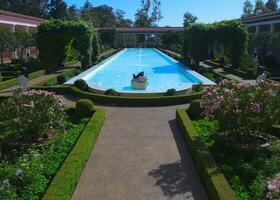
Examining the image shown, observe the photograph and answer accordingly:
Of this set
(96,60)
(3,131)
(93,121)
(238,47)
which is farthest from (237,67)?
(3,131)

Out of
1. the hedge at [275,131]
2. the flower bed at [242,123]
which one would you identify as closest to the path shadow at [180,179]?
the flower bed at [242,123]

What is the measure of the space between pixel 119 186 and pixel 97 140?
3.16 metres

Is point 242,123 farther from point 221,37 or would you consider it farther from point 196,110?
point 221,37

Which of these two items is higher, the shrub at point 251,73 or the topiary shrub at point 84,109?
the shrub at point 251,73

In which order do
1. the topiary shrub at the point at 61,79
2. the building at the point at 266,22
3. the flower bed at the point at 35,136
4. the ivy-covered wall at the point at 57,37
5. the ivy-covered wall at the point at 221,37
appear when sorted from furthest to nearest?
the building at the point at 266,22, the ivy-covered wall at the point at 221,37, the ivy-covered wall at the point at 57,37, the topiary shrub at the point at 61,79, the flower bed at the point at 35,136

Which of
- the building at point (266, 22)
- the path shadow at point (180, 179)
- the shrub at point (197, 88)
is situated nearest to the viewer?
the path shadow at point (180, 179)

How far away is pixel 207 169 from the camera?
742 centimetres

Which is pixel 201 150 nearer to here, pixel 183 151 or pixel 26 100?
pixel 183 151

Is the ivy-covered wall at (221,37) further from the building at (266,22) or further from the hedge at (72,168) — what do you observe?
the hedge at (72,168)

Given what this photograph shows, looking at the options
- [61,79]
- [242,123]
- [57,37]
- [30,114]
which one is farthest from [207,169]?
[57,37]

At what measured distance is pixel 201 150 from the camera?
8594mm

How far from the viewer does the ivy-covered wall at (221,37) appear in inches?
1081

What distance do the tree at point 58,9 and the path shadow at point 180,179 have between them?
7130cm

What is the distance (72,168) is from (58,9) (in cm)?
7284
